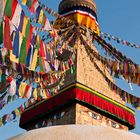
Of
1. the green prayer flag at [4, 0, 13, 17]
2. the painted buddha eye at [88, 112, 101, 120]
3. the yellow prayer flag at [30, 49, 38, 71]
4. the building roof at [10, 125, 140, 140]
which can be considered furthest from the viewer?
the painted buddha eye at [88, 112, 101, 120]

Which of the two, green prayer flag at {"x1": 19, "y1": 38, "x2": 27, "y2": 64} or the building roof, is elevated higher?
green prayer flag at {"x1": 19, "y1": 38, "x2": 27, "y2": 64}

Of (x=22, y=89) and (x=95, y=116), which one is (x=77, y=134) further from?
(x=95, y=116)

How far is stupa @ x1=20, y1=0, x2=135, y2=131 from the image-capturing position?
12883 millimetres

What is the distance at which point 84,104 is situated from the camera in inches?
511

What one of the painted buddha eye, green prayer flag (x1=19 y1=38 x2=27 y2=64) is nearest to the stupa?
the painted buddha eye

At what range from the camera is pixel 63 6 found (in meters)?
18.5

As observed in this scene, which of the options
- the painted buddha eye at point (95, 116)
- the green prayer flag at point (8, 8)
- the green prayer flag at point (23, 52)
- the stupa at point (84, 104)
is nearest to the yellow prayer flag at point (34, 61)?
the green prayer flag at point (23, 52)

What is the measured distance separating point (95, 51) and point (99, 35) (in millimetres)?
1615

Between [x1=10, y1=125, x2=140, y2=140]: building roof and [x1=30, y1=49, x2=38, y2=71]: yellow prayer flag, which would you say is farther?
[x1=30, y1=49, x2=38, y2=71]: yellow prayer flag

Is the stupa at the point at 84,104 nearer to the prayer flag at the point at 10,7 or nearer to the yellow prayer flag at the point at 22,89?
the yellow prayer flag at the point at 22,89

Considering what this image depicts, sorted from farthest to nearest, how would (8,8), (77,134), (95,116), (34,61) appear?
(95,116) < (34,61) < (77,134) < (8,8)

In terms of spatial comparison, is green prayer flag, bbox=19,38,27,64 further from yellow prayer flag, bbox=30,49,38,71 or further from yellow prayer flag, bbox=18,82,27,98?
yellow prayer flag, bbox=18,82,27,98

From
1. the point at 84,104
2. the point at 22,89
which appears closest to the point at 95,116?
the point at 84,104

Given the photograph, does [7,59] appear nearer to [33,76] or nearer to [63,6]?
[33,76]
